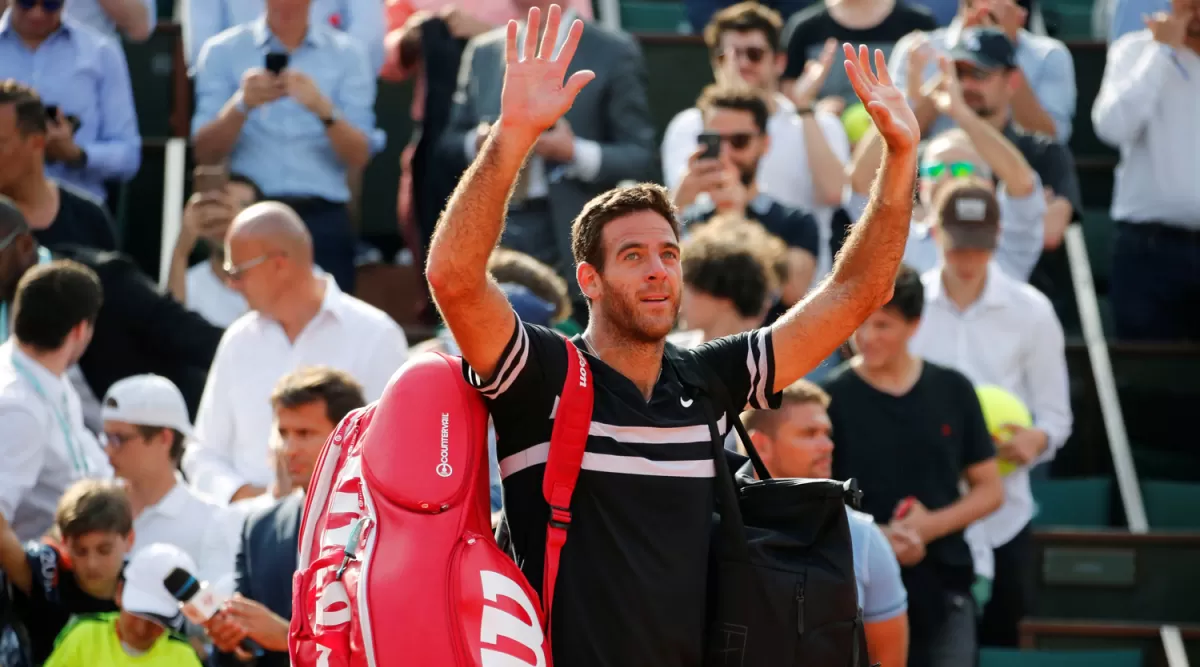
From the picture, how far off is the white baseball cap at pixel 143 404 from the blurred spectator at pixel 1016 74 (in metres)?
3.57

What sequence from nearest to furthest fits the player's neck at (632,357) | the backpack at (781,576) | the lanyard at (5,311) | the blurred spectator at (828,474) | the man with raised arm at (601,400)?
the man with raised arm at (601,400) → the backpack at (781,576) → the player's neck at (632,357) → the blurred spectator at (828,474) → the lanyard at (5,311)

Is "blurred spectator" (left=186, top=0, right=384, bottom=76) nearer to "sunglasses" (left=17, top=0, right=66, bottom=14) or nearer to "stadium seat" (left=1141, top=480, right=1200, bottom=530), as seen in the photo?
"sunglasses" (left=17, top=0, right=66, bottom=14)

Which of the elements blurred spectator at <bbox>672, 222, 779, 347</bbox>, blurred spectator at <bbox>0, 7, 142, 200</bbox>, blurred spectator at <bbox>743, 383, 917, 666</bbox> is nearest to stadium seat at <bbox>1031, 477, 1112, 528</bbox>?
blurred spectator at <bbox>672, 222, 779, 347</bbox>

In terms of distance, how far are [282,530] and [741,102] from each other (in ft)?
10.6

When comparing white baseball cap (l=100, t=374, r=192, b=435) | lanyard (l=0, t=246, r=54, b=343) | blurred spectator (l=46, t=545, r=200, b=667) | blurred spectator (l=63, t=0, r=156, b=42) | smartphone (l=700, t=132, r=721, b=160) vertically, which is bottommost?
blurred spectator (l=46, t=545, r=200, b=667)

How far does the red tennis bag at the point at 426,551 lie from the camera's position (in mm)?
3377

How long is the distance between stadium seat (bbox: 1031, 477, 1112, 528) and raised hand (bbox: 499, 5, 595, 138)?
468cm

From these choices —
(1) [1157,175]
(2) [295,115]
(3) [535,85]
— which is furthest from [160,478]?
(1) [1157,175]

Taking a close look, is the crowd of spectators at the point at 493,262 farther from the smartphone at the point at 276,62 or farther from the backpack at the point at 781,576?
the backpack at the point at 781,576

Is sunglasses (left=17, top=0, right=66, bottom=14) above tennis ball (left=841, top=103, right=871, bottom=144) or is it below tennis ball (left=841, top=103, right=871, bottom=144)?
above

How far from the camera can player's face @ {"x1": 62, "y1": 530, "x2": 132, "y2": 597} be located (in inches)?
209

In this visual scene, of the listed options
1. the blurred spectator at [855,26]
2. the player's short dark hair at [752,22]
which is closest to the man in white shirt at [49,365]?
the player's short dark hair at [752,22]

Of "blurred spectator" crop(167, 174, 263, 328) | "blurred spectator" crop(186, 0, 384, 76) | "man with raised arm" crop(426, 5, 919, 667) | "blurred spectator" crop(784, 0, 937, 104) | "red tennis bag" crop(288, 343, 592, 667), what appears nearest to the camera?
"red tennis bag" crop(288, 343, 592, 667)

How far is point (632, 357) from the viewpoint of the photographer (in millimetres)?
3758
